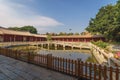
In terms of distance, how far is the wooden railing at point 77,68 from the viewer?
732cm

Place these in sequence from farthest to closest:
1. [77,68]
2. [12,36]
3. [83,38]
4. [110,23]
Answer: [83,38], [12,36], [110,23], [77,68]

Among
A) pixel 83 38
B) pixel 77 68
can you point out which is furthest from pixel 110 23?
pixel 77 68

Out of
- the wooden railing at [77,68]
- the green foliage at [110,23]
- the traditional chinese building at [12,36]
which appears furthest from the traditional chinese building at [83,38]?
the wooden railing at [77,68]

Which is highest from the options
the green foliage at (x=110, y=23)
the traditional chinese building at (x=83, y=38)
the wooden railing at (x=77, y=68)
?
the green foliage at (x=110, y=23)

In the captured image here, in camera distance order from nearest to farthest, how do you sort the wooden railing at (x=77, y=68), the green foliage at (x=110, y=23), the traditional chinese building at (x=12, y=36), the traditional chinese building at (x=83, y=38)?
the wooden railing at (x=77, y=68) < the green foliage at (x=110, y=23) < the traditional chinese building at (x=12, y=36) < the traditional chinese building at (x=83, y=38)

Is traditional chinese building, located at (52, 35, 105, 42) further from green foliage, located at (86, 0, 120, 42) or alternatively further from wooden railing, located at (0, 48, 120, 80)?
wooden railing, located at (0, 48, 120, 80)

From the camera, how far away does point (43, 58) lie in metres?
11.4

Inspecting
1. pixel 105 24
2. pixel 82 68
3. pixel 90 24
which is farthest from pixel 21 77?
pixel 90 24

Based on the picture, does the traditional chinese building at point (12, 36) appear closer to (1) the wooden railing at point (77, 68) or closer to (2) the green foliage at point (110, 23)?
(2) the green foliage at point (110, 23)

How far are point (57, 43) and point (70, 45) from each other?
6.63 m

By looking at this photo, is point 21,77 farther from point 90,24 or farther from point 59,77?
point 90,24

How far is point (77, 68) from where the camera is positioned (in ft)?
28.8

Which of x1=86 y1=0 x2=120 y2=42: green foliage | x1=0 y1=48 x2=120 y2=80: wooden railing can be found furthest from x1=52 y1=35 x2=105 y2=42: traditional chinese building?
x1=0 y1=48 x2=120 y2=80: wooden railing

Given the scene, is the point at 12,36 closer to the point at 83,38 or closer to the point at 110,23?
the point at 83,38
